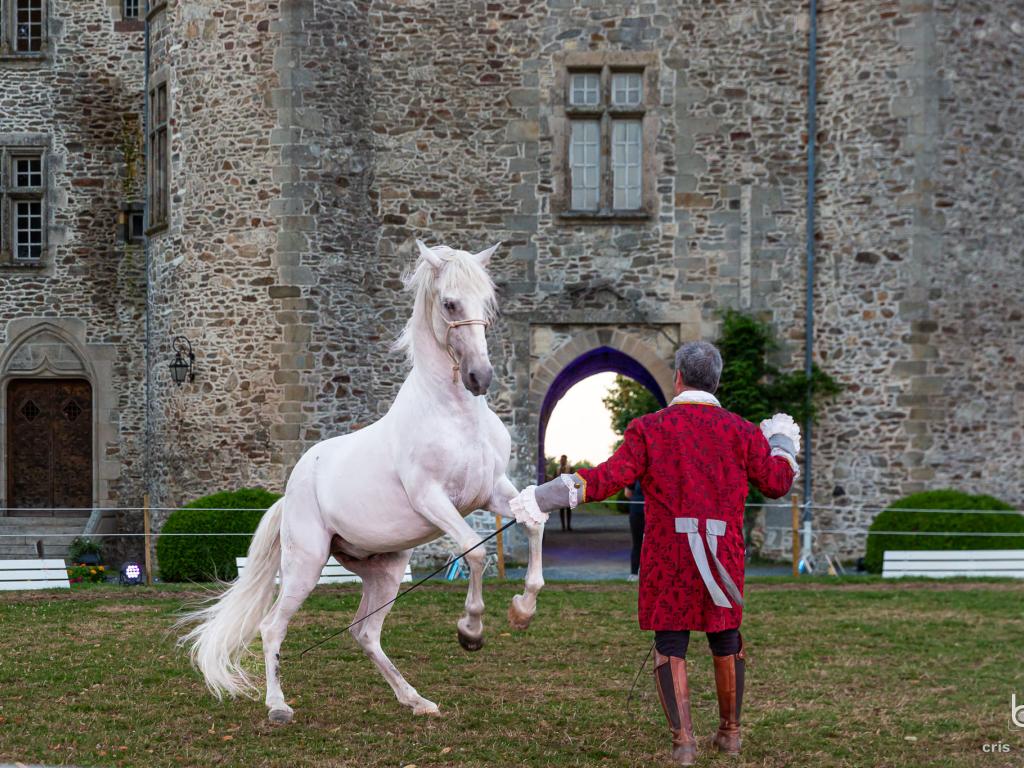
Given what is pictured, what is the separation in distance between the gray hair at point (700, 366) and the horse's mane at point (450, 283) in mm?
926

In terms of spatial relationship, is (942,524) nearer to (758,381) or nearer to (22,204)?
(758,381)

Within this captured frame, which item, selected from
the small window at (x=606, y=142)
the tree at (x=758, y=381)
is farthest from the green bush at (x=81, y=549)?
the tree at (x=758, y=381)

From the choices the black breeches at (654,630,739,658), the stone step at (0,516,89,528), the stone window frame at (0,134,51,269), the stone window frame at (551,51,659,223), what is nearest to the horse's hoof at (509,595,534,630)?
the black breeches at (654,630,739,658)

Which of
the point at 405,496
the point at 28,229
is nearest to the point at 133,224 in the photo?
the point at 28,229

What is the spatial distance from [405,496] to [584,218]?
38.8 feet

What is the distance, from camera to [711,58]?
57.6ft

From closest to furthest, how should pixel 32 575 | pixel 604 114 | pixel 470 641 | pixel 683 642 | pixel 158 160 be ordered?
pixel 683 642
pixel 470 641
pixel 32 575
pixel 604 114
pixel 158 160

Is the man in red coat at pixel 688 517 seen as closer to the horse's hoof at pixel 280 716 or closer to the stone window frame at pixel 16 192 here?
the horse's hoof at pixel 280 716

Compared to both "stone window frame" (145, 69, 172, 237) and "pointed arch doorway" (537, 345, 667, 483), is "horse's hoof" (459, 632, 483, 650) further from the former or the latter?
"stone window frame" (145, 69, 172, 237)

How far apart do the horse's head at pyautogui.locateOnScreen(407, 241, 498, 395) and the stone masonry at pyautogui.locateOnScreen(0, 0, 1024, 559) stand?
10.8 meters

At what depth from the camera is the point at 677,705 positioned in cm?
559

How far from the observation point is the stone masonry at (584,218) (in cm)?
1683

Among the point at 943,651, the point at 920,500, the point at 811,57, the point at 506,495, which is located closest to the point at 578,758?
the point at 506,495

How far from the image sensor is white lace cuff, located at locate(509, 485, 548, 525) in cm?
555
